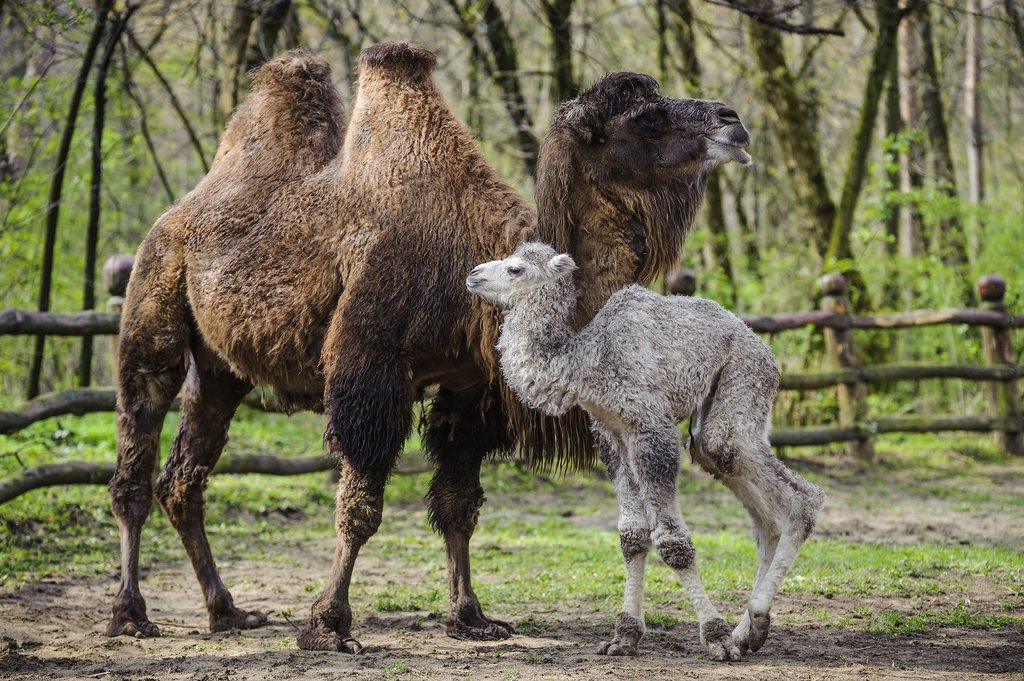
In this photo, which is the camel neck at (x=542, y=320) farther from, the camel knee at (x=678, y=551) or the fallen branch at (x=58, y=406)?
the fallen branch at (x=58, y=406)

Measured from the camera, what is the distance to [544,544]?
7859 mm

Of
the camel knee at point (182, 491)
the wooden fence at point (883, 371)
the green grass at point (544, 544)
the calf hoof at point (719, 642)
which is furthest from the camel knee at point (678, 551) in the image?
the wooden fence at point (883, 371)

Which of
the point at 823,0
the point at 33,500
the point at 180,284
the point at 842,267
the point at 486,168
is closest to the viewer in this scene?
the point at 486,168

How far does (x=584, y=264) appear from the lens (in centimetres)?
494

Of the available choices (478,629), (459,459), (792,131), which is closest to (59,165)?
(459,459)

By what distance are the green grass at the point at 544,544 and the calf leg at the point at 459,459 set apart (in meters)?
0.48

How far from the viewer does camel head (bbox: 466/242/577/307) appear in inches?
179

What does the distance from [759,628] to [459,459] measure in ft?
6.12

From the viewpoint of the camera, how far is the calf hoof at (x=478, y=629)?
529 centimetres

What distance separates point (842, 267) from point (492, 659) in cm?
823

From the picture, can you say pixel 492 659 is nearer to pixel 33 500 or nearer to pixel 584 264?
pixel 584 264

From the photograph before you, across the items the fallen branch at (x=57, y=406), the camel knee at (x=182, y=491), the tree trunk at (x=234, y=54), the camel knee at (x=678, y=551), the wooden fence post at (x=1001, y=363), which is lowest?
the camel knee at (x=182, y=491)

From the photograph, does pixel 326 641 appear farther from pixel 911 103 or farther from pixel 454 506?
pixel 911 103

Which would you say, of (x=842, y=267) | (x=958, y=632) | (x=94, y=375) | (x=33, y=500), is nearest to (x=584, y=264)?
(x=958, y=632)
